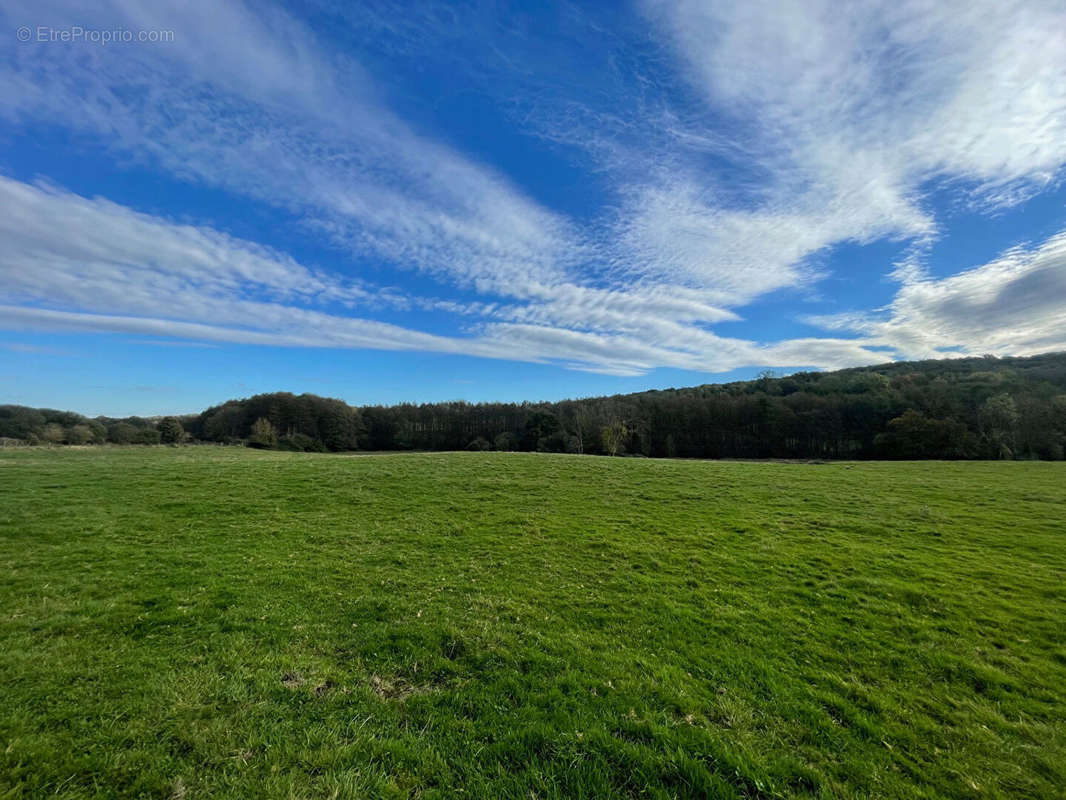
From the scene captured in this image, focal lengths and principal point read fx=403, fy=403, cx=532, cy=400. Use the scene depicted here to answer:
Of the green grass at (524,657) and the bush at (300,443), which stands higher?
the bush at (300,443)

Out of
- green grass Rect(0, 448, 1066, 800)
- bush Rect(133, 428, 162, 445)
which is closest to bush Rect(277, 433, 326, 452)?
bush Rect(133, 428, 162, 445)

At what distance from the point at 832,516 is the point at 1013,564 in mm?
5521

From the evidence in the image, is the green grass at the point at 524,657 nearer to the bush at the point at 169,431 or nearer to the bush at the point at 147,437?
the bush at the point at 147,437

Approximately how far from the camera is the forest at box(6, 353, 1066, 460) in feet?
184

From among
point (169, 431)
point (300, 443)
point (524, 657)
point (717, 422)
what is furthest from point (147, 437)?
→ point (717, 422)

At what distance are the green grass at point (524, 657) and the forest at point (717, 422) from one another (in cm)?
5367

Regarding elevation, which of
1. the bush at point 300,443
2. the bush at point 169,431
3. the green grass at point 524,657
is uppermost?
the bush at point 169,431

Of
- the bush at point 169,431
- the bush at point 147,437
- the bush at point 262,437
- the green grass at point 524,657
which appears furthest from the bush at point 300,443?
the green grass at point 524,657

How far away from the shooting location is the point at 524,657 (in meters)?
6.70

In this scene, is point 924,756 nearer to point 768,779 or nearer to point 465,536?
point 768,779

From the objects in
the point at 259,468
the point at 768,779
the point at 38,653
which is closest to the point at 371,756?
the point at 768,779

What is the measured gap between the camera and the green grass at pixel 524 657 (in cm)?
442

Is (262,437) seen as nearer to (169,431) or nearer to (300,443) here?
(300,443)

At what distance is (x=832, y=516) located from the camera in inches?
674
